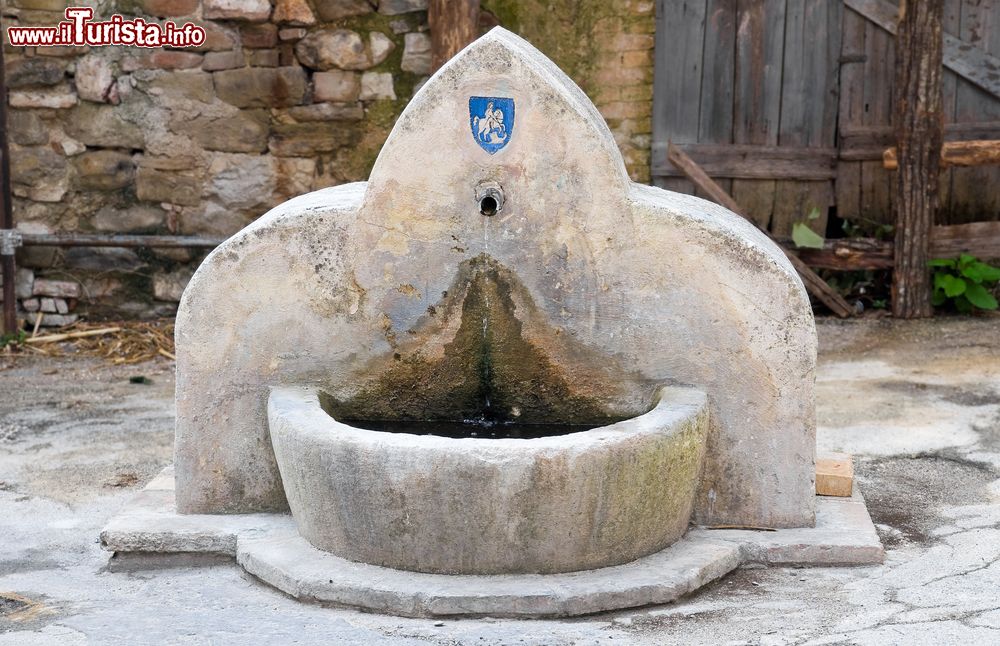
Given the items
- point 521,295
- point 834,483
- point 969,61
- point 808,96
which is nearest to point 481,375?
point 521,295

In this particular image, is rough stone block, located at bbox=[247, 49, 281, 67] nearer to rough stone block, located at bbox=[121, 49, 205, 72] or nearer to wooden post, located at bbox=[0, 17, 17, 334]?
rough stone block, located at bbox=[121, 49, 205, 72]

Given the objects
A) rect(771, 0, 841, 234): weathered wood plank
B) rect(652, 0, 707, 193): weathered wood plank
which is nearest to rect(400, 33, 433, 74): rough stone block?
rect(652, 0, 707, 193): weathered wood plank

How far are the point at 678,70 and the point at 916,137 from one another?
135cm

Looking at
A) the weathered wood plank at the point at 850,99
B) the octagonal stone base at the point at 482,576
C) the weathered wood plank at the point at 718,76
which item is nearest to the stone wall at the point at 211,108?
the weathered wood plank at the point at 718,76

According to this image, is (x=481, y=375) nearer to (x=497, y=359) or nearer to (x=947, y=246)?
(x=497, y=359)

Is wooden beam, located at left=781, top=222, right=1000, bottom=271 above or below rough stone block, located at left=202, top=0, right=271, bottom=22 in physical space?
below

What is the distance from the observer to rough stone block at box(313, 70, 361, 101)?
22.9 feet

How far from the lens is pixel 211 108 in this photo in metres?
6.98

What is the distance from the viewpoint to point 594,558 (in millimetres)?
3309

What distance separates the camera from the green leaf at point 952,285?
272 inches

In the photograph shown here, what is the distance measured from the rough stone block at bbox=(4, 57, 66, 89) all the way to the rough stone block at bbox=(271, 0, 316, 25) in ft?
3.96

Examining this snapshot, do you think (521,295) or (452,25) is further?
(452,25)

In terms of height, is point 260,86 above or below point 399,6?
below

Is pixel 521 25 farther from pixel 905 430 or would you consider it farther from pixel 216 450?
pixel 216 450
